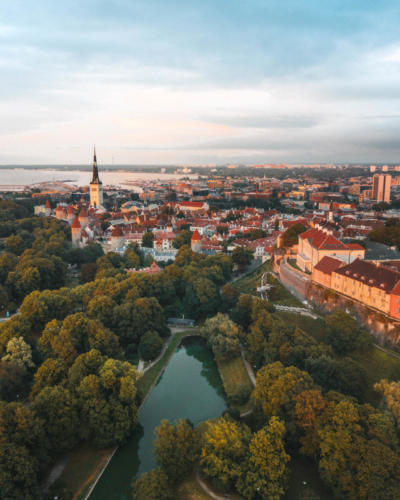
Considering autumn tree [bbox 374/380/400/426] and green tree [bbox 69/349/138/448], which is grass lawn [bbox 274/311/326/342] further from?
green tree [bbox 69/349/138/448]

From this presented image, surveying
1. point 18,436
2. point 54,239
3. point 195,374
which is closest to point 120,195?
point 54,239

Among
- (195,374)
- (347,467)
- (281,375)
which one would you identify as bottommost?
(195,374)

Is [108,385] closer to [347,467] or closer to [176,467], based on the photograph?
[176,467]

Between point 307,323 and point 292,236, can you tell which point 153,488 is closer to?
point 307,323

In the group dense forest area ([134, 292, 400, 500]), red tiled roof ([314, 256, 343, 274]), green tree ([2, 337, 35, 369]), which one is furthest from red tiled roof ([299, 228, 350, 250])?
green tree ([2, 337, 35, 369])

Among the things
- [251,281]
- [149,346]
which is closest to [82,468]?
[149,346]
